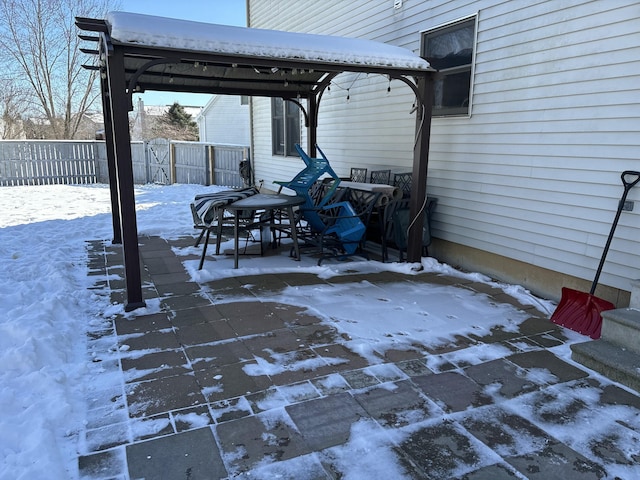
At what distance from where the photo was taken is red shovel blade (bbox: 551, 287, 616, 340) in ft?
11.3

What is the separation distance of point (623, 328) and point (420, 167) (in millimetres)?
2556

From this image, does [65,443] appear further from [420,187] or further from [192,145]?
[192,145]

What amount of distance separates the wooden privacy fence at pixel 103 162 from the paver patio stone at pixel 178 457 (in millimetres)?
10640

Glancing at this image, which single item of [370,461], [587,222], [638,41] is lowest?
[370,461]

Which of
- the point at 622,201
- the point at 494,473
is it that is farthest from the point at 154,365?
the point at 622,201

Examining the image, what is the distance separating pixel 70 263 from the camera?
5000 mm

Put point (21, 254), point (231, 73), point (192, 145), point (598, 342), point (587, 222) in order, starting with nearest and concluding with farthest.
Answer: point (598, 342), point (587, 222), point (21, 254), point (231, 73), point (192, 145)

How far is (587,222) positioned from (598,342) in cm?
114

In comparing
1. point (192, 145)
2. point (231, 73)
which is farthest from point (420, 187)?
point (192, 145)

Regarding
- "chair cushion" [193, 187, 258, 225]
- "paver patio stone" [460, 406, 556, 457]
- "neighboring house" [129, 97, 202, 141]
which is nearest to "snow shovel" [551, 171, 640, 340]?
"paver patio stone" [460, 406, 556, 457]

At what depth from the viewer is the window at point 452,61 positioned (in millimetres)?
4895

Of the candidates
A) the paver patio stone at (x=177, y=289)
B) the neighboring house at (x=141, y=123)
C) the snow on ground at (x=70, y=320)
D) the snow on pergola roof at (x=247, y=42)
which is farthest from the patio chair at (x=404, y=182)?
the neighboring house at (x=141, y=123)

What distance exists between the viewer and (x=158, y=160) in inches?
556

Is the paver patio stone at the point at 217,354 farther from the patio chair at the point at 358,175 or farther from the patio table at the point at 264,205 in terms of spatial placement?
the patio chair at the point at 358,175
